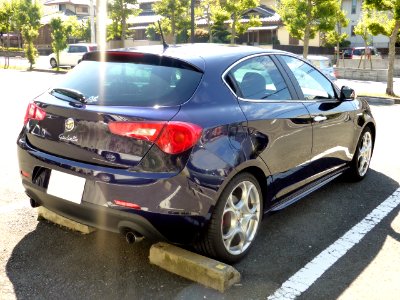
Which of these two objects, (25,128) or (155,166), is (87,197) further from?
(25,128)

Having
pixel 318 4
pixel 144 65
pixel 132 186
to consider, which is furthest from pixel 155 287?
pixel 318 4

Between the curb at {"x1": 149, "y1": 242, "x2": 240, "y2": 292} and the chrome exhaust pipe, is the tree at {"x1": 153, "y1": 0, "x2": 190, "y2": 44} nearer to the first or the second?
the curb at {"x1": 149, "y1": 242, "x2": 240, "y2": 292}

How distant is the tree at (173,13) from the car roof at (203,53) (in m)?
35.3

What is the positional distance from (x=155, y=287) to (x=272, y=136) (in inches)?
53.7

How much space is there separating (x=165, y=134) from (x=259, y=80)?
1166mm

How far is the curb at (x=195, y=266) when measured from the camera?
9.24ft

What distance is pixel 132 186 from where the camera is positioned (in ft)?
8.75

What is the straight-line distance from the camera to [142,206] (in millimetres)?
2682

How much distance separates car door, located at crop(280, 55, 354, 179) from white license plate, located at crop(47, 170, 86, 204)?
208 centimetres

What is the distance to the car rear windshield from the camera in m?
2.89

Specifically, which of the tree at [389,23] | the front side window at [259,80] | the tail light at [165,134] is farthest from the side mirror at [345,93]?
the tree at [389,23]

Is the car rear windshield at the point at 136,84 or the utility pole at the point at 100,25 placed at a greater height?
the utility pole at the point at 100,25

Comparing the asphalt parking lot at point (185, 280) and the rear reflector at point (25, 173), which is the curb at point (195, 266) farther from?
the rear reflector at point (25, 173)

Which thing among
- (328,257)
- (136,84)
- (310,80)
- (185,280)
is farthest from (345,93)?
(185,280)
